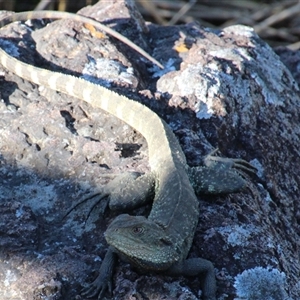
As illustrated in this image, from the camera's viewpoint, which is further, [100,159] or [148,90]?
[148,90]

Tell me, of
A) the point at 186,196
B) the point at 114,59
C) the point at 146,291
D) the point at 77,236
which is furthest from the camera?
the point at 114,59

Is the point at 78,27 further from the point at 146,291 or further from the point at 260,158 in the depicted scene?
the point at 146,291

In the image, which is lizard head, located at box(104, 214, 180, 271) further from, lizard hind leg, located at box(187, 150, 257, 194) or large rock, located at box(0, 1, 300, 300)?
lizard hind leg, located at box(187, 150, 257, 194)

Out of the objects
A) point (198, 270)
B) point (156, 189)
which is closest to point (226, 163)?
point (156, 189)

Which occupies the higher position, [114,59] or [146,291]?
[114,59]

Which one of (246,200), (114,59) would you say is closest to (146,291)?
(246,200)

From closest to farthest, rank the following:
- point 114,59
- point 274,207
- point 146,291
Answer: point 146,291 < point 274,207 < point 114,59

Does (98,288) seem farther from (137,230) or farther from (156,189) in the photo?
(156,189)
